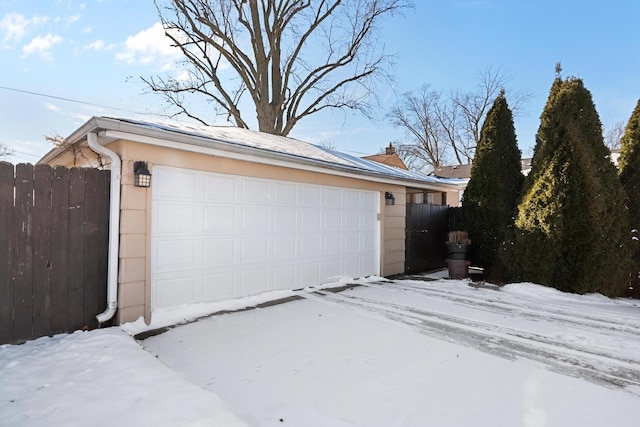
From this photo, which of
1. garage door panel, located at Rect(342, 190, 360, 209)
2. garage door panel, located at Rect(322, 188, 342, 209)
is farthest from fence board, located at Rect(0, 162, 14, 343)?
garage door panel, located at Rect(342, 190, 360, 209)

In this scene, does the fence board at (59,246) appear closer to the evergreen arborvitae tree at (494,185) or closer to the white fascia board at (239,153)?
the white fascia board at (239,153)

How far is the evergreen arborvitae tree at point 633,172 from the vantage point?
6398mm

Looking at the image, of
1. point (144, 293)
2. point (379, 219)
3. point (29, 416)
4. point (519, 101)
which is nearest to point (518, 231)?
point (379, 219)

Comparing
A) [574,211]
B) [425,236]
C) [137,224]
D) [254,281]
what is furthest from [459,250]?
[137,224]

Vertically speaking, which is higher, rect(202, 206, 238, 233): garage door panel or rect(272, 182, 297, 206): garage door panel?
rect(272, 182, 297, 206): garage door panel

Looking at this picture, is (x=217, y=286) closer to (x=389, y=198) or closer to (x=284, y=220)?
(x=284, y=220)

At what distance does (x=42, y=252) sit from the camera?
11.9 ft

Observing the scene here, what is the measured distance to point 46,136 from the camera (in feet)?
16.4

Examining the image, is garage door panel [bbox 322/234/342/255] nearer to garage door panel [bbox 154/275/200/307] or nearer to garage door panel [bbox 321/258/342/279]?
garage door panel [bbox 321/258/342/279]

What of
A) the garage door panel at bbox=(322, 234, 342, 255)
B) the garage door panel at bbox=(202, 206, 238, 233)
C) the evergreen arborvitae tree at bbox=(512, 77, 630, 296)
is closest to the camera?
the garage door panel at bbox=(202, 206, 238, 233)

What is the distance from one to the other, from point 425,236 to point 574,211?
3549mm

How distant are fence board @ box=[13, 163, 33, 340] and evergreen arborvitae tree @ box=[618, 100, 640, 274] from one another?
9244 millimetres

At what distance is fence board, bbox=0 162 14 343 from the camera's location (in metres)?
3.41

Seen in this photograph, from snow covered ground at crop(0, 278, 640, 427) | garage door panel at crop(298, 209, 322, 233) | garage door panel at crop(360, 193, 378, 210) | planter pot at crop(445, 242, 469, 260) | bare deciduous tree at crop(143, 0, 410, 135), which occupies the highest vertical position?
bare deciduous tree at crop(143, 0, 410, 135)
